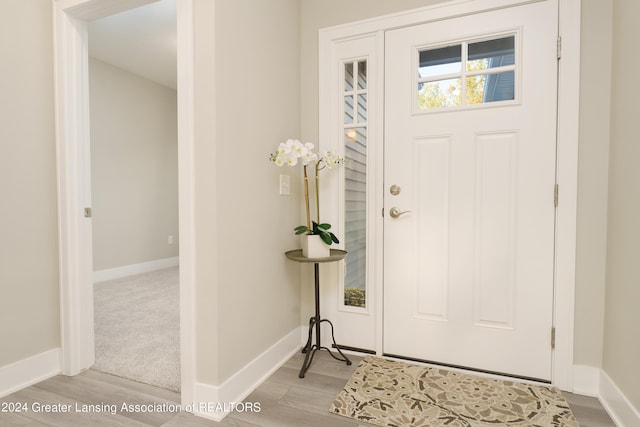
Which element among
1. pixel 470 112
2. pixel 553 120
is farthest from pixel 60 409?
pixel 553 120

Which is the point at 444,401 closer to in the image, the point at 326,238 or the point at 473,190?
the point at 326,238

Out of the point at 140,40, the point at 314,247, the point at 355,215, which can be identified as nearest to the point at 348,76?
the point at 355,215

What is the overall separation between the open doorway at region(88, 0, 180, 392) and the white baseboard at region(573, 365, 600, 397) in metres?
2.35

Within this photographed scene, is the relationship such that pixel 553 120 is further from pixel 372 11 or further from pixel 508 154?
pixel 372 11

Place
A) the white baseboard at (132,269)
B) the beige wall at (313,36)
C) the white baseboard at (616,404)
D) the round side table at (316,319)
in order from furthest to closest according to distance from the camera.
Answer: the white baseboard at (132,269) < the beige wall at (313,36) < the round side table at (316,319) < the white baseboard at (616,404)

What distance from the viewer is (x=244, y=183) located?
1.76m

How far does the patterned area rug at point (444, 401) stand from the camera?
1519mm

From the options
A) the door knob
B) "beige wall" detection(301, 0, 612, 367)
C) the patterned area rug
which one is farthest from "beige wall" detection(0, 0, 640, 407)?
the door knob

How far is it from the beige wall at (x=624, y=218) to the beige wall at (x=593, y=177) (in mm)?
42

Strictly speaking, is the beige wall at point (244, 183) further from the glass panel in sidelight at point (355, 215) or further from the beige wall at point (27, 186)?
the beige wall at point (27, 186)

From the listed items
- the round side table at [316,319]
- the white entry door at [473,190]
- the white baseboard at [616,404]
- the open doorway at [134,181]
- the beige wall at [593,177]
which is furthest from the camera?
the open doorway at [134,181]

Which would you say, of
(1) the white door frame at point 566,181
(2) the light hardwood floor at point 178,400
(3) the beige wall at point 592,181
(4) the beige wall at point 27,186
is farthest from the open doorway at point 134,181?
(3) the beige wall at point 592,181

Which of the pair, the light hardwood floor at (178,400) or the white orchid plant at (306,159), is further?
the white orchid plant at (306,159)

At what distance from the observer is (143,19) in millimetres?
3188
